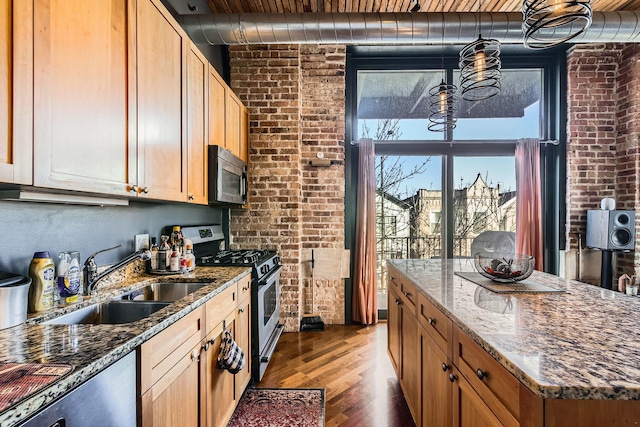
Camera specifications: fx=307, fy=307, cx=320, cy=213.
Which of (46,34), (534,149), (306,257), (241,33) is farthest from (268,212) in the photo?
(534,149)

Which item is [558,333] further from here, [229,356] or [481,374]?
[229,356]

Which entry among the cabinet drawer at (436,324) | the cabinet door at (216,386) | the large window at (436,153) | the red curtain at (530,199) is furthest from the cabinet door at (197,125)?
the red curtain at (530,199)

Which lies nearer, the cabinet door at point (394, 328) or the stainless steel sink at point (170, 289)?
the stainless steel sink at point (170, 289)

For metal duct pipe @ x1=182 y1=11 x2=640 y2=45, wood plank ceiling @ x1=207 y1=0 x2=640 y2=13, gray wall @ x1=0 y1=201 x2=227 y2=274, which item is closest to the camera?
gray wall @ x1=0 y1=201 x2=227 y2=274

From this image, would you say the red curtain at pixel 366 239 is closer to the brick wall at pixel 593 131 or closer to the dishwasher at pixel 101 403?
the brick wall at pixel 593 131

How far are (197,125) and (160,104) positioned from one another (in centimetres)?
46

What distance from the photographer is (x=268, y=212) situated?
10.9ft

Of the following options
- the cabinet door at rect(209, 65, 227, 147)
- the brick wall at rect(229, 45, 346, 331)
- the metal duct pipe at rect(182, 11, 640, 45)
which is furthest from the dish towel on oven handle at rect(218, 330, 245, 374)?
the metal duct pipe at rect(182, 11, 640, 45)

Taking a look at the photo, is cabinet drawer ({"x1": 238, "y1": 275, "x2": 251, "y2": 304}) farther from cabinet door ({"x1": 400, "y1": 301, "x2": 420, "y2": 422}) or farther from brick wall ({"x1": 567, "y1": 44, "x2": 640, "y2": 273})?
brick wall ({"x1": 567, "y1": 44, "x2": 640, "y2": 273})

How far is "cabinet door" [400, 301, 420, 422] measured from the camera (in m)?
1.68

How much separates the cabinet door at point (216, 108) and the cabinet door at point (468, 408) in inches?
84.2

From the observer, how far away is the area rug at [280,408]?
74.7 inches

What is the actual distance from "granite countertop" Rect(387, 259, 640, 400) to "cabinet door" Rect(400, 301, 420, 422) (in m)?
0.31

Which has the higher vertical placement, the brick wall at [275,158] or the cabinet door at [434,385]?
the brick wall at [275,158]
